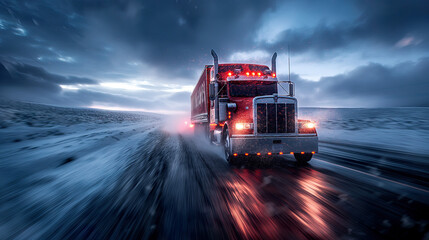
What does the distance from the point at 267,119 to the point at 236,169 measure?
160 cm

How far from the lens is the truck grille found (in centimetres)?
542

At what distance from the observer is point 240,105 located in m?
6.47

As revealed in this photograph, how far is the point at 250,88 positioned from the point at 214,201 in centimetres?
467

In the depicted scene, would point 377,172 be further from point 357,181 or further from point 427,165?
point 427,165

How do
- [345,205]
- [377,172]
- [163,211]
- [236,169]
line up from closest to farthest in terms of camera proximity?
[163,211] < [345,205] < [377,172] < [236,169]

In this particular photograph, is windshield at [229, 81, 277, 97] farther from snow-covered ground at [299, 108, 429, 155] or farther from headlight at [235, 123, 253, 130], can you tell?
snow-covered ground at [299, 108, 429, 155]

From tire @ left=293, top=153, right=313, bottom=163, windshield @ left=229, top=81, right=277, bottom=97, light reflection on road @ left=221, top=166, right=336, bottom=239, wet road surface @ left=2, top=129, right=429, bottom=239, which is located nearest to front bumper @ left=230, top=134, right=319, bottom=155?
tire @ left=293, top=153, right=313, bottom=163

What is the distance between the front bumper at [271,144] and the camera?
205 inches

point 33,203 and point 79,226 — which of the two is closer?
point 79,226

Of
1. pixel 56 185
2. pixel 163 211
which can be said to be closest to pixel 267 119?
pixel 163 211

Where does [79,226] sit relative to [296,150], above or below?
below

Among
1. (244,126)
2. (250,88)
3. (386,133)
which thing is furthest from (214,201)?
(386,133)

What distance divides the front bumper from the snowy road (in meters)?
0.47

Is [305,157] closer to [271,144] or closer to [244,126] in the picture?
[271,144]
